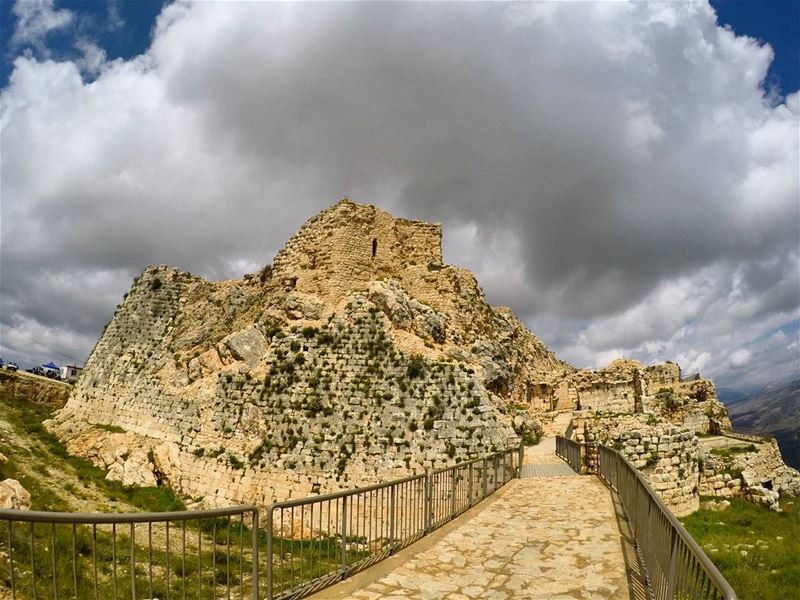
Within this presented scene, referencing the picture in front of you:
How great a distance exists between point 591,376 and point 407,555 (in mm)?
27576

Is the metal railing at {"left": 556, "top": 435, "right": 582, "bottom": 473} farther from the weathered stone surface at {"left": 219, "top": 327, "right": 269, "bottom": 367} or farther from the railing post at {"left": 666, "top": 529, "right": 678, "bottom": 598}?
the railing post at {"left": 666, "top": 529, "right": 678, "bottom": 598}

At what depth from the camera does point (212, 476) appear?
16.4 meters

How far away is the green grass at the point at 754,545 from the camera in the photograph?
9578 mm

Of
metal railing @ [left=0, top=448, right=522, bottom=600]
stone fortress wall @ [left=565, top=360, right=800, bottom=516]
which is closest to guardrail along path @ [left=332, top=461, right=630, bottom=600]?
metal railing @ [left=0, top=448, right=522, bottom=600]

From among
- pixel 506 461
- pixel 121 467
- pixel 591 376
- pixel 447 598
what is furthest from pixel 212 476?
pixel 591 376

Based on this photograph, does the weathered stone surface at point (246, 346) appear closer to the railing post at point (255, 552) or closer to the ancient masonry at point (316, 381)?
the ancient masonry at point (316, 381)

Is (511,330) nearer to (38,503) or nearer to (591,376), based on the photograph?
(591,376)

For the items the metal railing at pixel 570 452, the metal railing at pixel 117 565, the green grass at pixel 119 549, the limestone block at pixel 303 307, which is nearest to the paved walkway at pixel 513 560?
the green grass at pixel 119 549

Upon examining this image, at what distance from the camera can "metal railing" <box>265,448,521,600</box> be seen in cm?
623

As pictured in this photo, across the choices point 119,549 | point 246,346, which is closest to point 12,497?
point 119,549

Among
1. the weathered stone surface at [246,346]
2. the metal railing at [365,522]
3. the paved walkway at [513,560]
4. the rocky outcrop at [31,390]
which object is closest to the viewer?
the metal railing at [365,522]

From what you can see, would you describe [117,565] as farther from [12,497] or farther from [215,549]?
[215,549]

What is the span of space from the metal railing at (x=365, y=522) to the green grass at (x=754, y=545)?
5.14 meters

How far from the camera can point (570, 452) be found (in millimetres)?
17625
